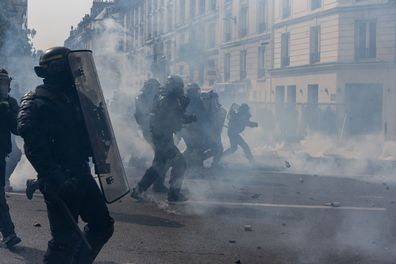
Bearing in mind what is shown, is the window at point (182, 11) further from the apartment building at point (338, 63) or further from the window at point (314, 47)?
the window at point (314, 47)

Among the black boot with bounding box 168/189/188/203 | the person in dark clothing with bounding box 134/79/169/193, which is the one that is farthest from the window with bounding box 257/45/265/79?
the black boot with bounding box 168/189/188/203

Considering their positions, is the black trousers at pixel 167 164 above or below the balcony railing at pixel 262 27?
below

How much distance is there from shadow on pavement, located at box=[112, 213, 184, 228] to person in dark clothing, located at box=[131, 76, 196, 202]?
2.94 ft

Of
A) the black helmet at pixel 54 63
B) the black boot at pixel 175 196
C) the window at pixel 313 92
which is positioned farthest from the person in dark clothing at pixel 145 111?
the window at pixel 313 92

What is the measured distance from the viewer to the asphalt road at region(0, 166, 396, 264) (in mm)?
5297

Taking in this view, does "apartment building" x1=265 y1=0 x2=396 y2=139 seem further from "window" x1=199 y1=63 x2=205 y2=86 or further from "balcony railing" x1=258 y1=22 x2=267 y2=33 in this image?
"window" x1=199 y1=63 x2=205 y2=86

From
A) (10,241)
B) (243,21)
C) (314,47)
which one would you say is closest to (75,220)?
(10,241)

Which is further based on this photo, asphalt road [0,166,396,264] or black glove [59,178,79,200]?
asphalt road [0,166,396,264]

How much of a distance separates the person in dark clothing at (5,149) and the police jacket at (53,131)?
175cm

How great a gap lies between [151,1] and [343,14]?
742cm

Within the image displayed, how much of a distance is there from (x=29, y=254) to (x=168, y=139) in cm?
300

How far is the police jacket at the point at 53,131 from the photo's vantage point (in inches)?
149

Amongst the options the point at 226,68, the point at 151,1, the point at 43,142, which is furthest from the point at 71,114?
the point at 226,68

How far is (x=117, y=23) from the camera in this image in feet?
74.9
